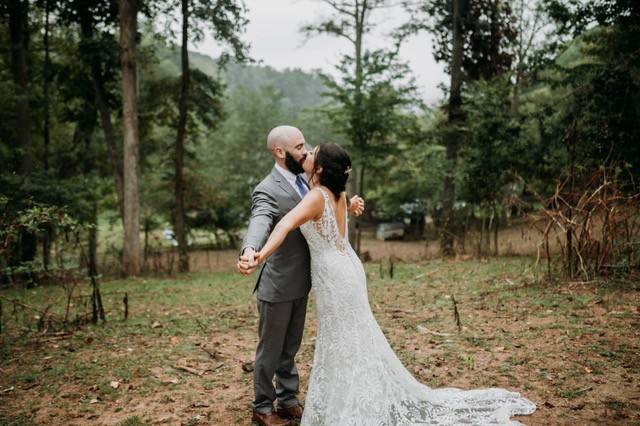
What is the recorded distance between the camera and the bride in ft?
10.5

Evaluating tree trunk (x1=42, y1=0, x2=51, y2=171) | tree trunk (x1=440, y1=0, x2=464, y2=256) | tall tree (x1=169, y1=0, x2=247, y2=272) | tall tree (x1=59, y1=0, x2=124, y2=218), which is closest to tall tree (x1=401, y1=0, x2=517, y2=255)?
tree trunk (x1=440, y1=0, x2=464, y2=256)

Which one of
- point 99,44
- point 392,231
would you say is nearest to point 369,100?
point 99,44

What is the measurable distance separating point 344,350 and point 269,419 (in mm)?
859

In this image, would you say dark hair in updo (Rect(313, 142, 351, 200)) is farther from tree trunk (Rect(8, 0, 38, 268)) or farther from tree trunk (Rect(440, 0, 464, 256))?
tree trunk (Rect(8, 0, 38, 268))

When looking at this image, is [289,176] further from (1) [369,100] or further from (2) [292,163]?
(1) [369,100]

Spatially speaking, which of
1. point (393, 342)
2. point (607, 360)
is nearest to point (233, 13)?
point (393, 342)

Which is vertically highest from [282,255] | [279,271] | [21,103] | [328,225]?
[21,103]

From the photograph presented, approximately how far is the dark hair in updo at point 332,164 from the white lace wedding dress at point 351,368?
4.8 inches

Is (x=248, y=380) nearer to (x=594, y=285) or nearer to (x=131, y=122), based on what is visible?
(x=594, y=285)

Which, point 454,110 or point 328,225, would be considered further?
point 454,110

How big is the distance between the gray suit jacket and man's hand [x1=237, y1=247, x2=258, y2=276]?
51 centimetres

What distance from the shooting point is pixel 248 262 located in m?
2.82

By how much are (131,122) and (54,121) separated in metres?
8.47

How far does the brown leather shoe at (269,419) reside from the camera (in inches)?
139
